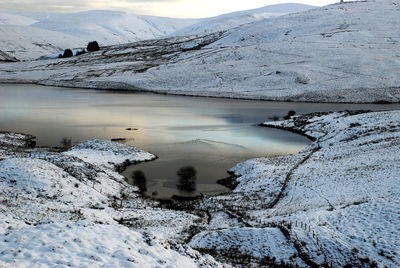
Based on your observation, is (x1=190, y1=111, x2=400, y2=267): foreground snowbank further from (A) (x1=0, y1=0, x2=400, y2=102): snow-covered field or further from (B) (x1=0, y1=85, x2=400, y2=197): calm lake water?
(A) (x1=0, y1=0, x2=400, y2=102): snow-covered field

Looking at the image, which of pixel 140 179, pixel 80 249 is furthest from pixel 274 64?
pixel 80 249

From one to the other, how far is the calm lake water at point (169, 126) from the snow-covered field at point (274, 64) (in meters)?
8.69

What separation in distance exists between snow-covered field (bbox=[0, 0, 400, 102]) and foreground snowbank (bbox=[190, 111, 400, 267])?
138 feet

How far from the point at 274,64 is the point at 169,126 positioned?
52269mm

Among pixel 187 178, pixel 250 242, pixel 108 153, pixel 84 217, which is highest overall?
pixel 108 153

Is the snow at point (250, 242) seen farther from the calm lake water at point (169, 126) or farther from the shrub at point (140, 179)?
the shrub at point (140, 179)

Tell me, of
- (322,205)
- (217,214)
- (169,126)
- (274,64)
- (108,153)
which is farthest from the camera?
(274,64)

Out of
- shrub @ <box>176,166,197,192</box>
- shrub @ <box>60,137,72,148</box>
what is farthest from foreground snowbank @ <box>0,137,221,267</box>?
shrub @ <box>60,137,72,148</box>

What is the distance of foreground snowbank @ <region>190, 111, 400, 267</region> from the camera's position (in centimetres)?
1573

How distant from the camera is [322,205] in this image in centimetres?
2139

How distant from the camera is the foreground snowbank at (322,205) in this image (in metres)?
15.7

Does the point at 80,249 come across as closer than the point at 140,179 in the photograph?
Yes

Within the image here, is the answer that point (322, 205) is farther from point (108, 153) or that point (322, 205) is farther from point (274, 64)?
point (274, 64)

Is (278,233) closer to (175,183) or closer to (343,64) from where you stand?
(175,183)
